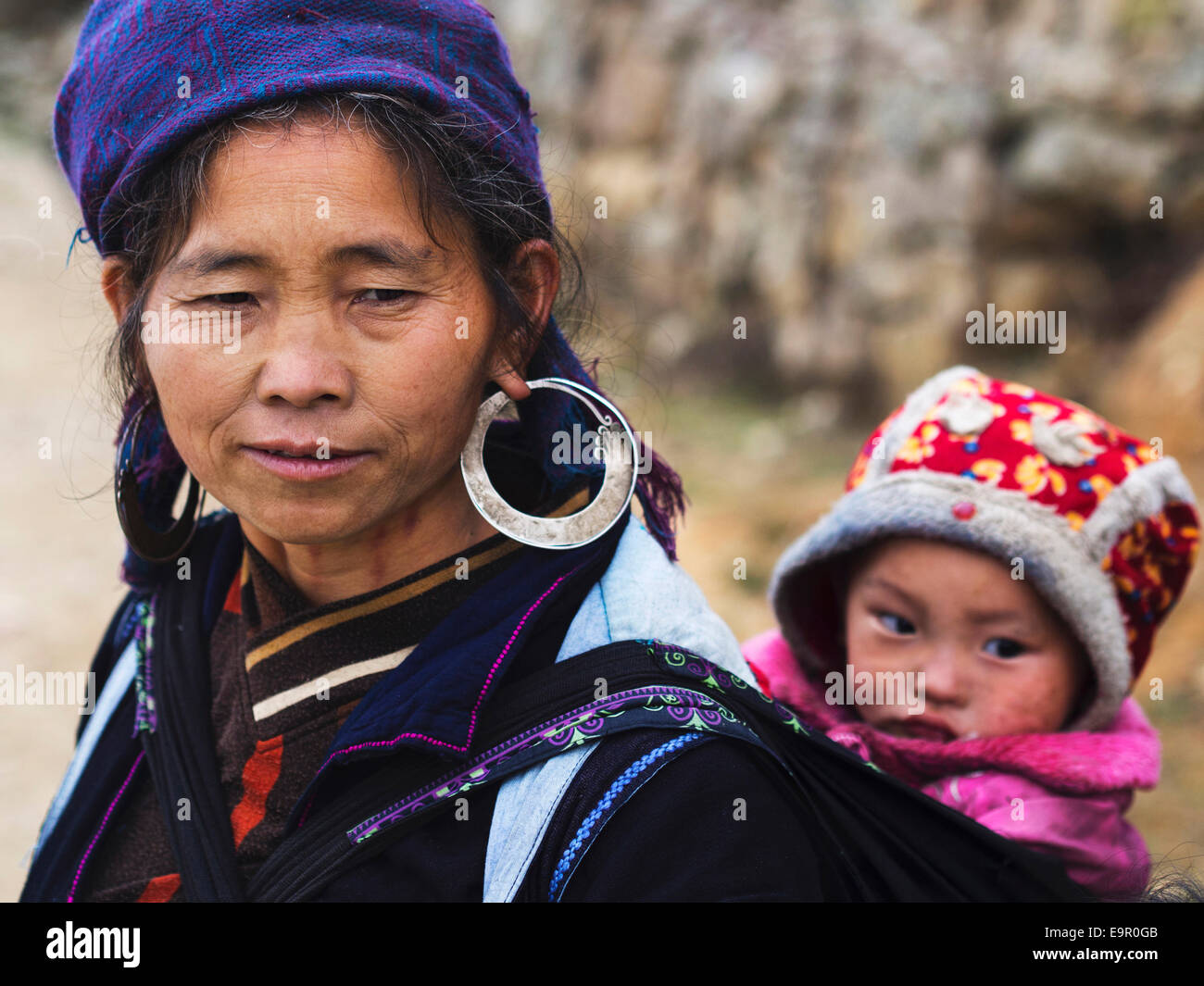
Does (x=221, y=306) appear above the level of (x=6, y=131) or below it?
below

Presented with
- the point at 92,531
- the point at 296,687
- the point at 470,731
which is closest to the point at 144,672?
the point at 296,687

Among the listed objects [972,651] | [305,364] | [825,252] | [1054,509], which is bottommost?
[972,651]

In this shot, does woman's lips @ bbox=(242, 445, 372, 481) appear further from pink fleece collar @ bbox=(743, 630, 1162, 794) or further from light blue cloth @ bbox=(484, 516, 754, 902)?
pink fleece collar @ bbox=(743, 630, 1162, 794)

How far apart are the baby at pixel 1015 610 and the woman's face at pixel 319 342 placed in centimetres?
113

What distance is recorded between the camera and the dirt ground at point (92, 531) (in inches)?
197

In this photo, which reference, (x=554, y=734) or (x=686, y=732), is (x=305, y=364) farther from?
(x=686, y=732)

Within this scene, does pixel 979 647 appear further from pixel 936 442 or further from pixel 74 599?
pixel 74 599

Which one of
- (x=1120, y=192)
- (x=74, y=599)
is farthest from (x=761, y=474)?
(x=74, y=599)

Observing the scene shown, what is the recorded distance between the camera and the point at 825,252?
8883 mm

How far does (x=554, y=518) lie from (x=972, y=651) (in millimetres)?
1082

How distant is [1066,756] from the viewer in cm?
213

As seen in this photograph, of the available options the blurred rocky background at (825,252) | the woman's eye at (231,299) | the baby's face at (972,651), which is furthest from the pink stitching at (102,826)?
the blurred rocky background at (825,252)

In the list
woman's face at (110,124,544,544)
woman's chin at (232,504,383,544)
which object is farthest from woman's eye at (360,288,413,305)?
woman's chin at (232,504,383,544)

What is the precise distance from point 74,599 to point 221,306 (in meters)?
6.18
